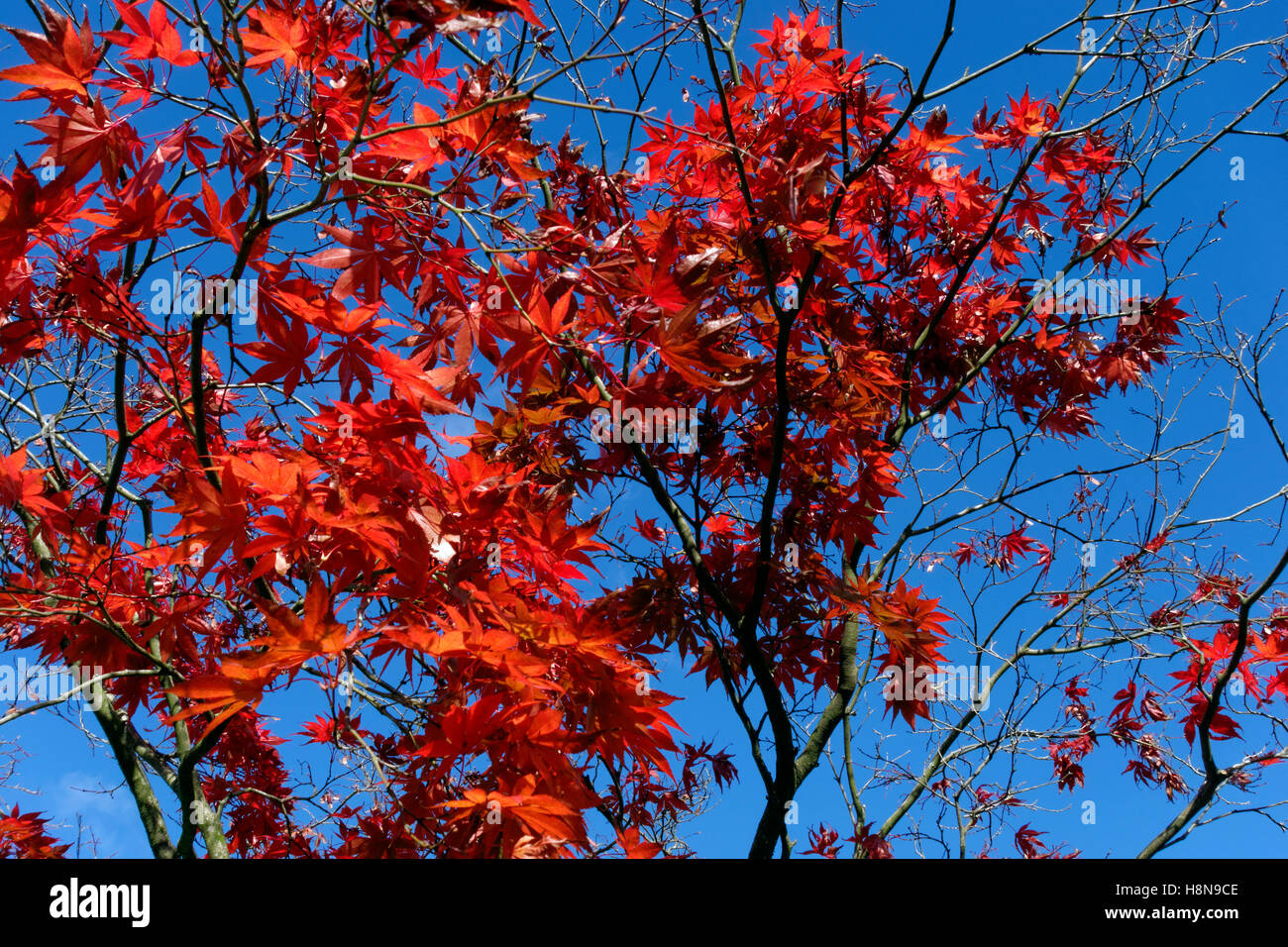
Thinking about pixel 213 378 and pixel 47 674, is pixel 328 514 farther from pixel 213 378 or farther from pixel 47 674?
pixel 213 378

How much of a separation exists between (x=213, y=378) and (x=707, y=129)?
2290 mm

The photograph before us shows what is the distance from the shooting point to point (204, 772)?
4066mm

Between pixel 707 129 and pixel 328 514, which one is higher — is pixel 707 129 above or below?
above

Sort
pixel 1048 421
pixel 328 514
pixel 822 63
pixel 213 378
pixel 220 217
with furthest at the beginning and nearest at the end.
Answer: pixel 1048 421, pixel 213 378, pixel 822 63, pixel 220 217, pixel 328 514

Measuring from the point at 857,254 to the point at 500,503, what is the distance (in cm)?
225

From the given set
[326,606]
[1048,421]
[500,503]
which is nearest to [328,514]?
[326,606]

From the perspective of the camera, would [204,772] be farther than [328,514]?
Yes

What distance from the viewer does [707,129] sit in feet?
10.8
